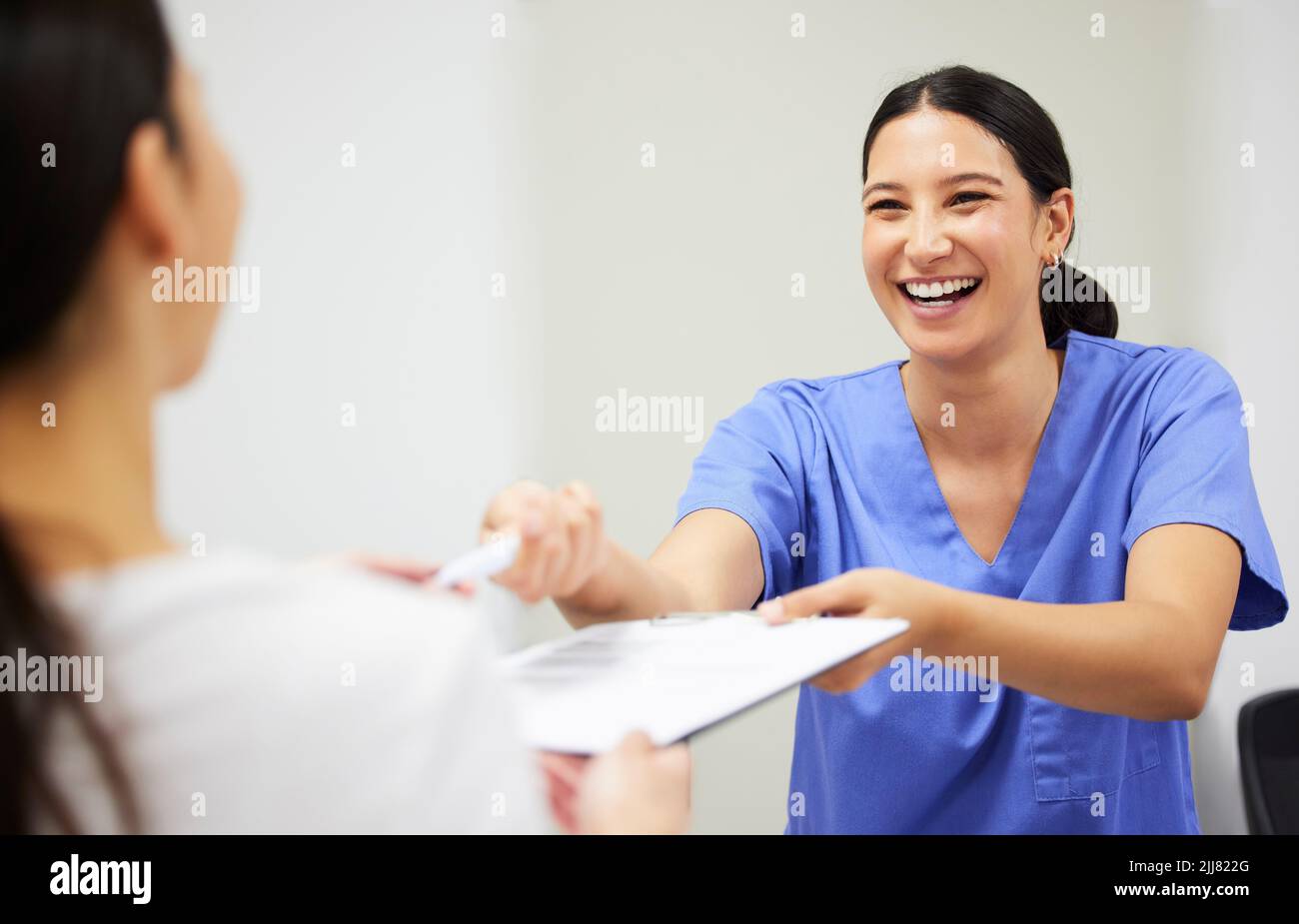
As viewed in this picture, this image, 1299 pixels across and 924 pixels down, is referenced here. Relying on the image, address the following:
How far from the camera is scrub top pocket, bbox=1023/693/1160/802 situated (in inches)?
31.5

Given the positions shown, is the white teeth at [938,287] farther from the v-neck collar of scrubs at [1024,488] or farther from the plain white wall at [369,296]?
the plain white wall at [369,296]

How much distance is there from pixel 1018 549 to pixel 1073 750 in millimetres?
160

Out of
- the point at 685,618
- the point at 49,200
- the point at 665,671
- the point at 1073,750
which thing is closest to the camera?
the point at 49,200

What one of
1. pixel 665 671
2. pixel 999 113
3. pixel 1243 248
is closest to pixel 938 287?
pixel 999 113

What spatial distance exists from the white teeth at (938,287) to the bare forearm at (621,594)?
0.35 m

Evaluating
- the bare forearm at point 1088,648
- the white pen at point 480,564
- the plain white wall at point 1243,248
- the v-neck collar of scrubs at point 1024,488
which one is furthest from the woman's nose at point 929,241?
the plain white wall at point 1243,248

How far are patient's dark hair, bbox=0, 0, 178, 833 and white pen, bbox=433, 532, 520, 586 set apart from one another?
0.22m

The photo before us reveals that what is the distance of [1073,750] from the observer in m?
0.80

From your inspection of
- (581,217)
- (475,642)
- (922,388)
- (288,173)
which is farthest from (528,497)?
(288,173)

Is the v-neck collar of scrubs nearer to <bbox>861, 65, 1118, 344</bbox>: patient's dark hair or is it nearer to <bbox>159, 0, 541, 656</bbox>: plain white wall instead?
<bbox>861, 65, 1118, 344</bbox>: patient's dark hair

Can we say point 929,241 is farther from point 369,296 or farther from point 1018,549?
point 369,296

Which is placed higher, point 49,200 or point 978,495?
point 49,200

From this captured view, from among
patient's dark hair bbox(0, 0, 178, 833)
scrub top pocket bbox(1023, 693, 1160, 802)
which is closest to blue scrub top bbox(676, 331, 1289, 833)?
scrub top pocket bbox(1023, 693, 1160, 802)
